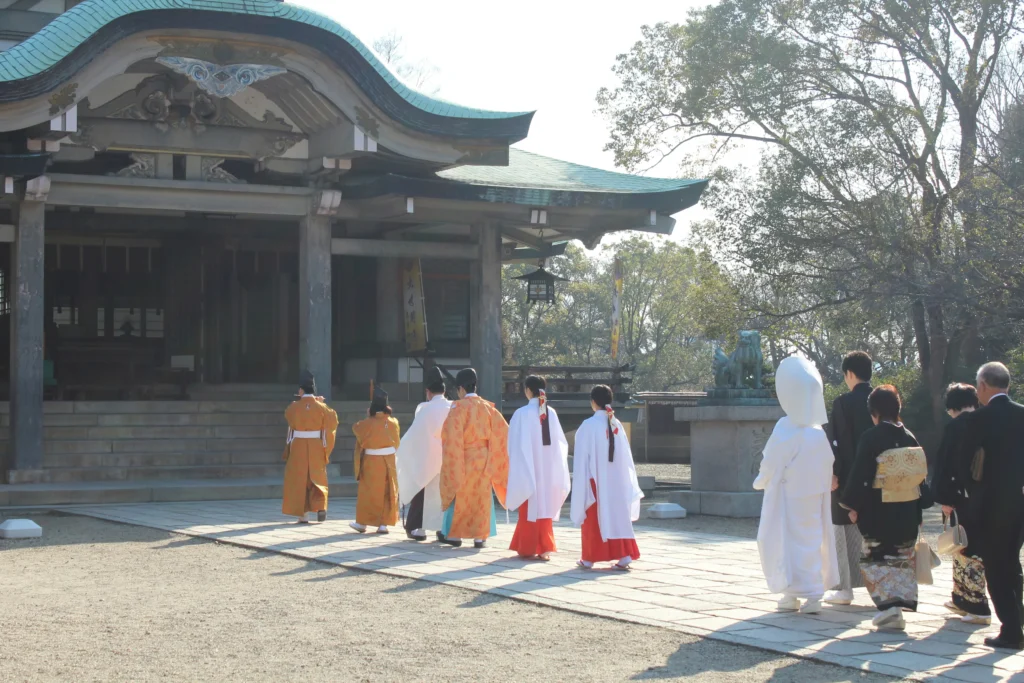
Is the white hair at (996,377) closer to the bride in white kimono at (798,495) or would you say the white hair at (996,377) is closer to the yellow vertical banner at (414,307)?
the bride in white kimono at (798,495)

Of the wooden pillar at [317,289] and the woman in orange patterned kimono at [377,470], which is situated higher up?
the wooden pillar at [317,289]

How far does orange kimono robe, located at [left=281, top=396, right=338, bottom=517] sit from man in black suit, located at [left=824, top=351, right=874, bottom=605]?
562 centimetres

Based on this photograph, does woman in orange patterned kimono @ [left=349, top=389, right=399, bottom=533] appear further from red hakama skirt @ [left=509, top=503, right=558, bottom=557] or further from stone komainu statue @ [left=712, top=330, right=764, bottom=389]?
stone komainu statue @ [left=712, top=330, right=764, bottom=389]

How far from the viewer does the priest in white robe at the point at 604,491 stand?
867 centimetres

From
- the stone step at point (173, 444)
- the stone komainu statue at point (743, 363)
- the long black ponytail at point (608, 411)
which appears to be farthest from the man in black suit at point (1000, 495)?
the stone step at point (173, 444)

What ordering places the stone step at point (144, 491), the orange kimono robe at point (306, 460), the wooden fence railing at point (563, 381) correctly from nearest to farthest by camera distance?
the orange kimono robe at point (306, 460) < the stone step at point (144, 491) < the wooden fence railing at point (563, 381)

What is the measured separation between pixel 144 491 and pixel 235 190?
12.6ft

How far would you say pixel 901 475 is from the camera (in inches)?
258

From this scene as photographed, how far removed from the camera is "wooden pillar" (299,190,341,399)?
15000 mm

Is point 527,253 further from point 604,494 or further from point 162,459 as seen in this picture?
point 604,494

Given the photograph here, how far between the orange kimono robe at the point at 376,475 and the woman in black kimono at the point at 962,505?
5.38 metres

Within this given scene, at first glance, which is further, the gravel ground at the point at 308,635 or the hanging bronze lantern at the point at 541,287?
the hanging bronze lantern at the point at 541,287

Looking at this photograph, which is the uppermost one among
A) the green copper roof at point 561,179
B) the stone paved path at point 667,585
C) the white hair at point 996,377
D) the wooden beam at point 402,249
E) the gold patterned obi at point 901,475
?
the green copper roof at point 561,179

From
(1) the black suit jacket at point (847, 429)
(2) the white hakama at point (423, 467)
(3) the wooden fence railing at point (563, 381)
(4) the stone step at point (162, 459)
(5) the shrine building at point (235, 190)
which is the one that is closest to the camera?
(1) the black suit jacket at point (847, 429)
